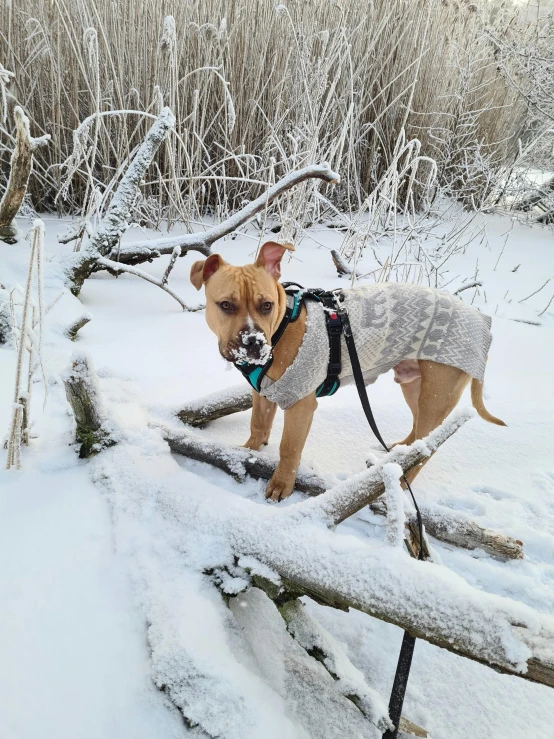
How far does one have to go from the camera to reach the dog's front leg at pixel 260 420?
2.06 metres

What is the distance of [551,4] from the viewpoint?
5.84m

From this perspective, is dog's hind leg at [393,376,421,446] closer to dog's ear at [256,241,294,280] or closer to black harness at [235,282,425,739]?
black harness at [235,282,425,739]

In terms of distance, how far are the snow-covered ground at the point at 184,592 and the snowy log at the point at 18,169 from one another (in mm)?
801

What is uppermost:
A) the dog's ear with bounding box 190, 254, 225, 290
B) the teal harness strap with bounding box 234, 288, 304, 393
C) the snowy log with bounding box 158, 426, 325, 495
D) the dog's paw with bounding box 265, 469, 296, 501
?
the dog's ear with bounding box 190, 254, 225, 290

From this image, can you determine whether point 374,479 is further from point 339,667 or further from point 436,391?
point 436,391

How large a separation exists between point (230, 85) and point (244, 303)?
359 centimetres

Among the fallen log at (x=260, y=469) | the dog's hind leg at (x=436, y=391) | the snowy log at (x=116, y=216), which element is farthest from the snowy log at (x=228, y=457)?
the snowy log at (x=116, y=216)

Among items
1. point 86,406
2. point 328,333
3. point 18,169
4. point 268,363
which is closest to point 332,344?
point 328,333

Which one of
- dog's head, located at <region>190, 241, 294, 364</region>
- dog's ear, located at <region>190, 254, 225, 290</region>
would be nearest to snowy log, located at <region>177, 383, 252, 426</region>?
dog's head, located at <region>190, 241, 294, 364</region>

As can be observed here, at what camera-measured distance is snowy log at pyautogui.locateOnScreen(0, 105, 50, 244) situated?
1.98 metres

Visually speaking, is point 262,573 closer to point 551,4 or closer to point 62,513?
point 62,513

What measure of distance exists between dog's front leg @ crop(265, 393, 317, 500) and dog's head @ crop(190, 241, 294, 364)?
33 cm

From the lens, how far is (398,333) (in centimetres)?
192

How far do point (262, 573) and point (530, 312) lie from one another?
373cm
